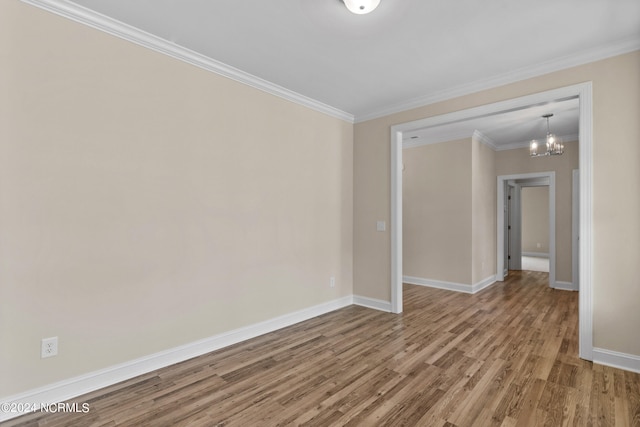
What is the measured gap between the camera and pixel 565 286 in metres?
5.83

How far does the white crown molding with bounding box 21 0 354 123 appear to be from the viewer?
7.32 ft

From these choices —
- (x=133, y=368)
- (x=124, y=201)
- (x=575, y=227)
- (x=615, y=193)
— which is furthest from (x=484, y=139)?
(x=133, y=368)

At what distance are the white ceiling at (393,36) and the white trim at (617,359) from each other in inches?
103

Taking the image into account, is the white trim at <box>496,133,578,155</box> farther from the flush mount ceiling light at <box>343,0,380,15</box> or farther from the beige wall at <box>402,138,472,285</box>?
the flush mount ceiling light at <box>343,0,380,15</box>

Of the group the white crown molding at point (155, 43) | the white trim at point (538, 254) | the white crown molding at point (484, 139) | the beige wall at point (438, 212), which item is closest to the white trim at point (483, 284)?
the beige wall at point (438, 212)

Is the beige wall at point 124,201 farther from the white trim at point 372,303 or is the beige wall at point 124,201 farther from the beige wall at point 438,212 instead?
the beige wall at point 438,212

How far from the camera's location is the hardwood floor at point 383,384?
2.07 meters

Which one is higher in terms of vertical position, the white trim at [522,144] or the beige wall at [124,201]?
the white trim at [522,144]

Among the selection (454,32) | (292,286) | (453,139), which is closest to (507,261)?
(453,139)

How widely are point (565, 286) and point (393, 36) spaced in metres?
5.77

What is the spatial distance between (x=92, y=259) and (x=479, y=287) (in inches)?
224

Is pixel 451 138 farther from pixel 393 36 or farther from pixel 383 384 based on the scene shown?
pixel 383 384

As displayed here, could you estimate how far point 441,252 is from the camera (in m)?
5.78

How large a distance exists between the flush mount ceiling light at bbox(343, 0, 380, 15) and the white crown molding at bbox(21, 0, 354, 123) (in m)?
1.50
